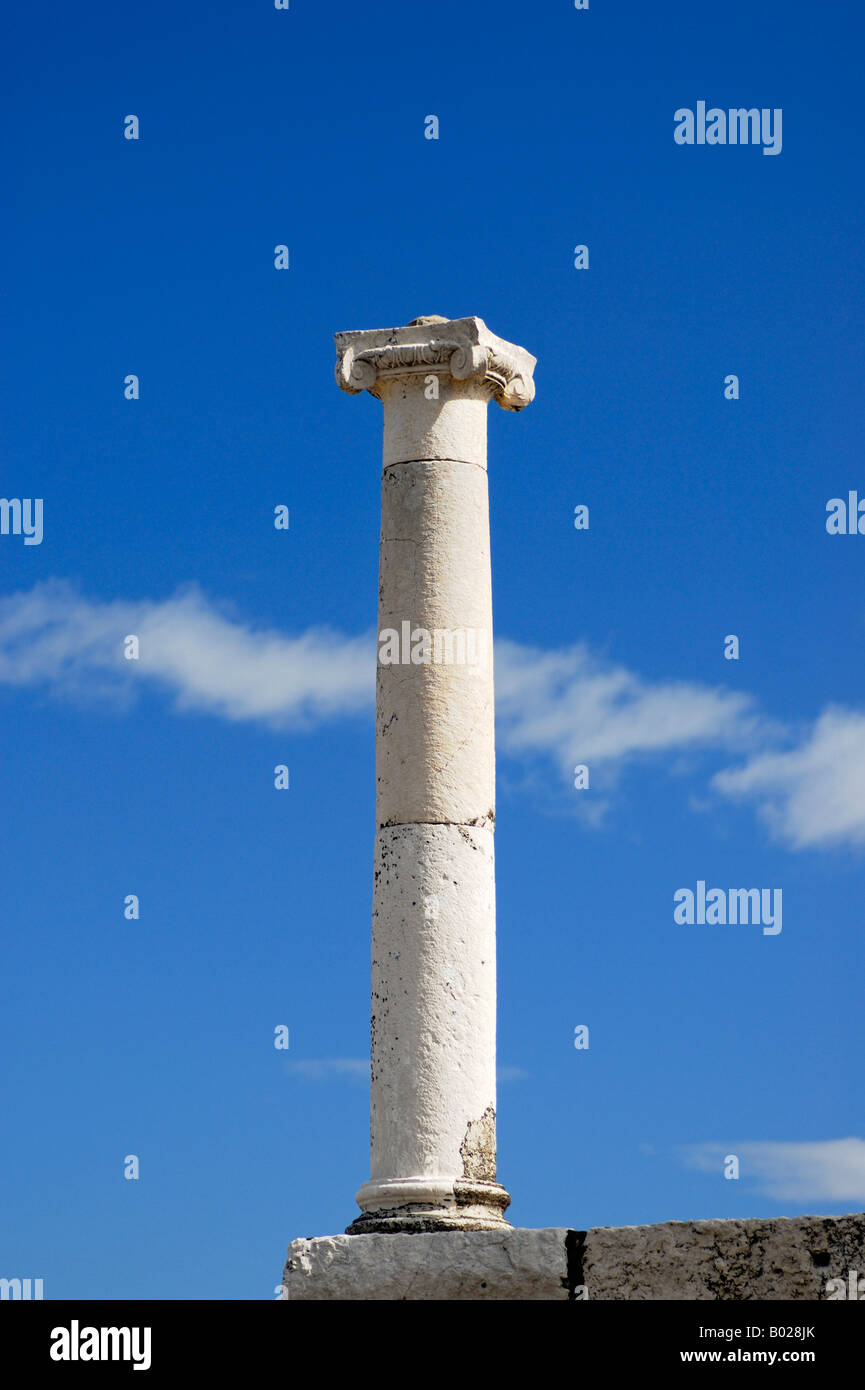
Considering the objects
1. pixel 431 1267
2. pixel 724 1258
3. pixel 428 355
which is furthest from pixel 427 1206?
pixel 428 355

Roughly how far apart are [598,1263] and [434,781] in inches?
185

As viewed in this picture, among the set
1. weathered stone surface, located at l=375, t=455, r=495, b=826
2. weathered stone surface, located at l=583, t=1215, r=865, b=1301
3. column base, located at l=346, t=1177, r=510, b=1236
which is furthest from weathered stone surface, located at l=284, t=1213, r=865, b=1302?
weathered stone surface, located at l=375, t=455, r=495, b=826

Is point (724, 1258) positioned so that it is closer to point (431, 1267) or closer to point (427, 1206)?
point (431, 1267)

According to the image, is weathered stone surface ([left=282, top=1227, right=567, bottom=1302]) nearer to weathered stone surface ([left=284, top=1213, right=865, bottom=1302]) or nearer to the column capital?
weathered stone surface ([left=284, top=1213, right=865, bottom=1302])

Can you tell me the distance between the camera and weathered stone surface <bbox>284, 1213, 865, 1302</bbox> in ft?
47.9

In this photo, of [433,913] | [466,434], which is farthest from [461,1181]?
[466,434]

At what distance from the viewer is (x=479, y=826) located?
1866 centimetres

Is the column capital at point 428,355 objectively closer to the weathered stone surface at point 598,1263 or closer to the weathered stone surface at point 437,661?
the weathered stone surface at point 437,661

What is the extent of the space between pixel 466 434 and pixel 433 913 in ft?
14.7

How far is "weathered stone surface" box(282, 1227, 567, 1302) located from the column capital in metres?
7.77
